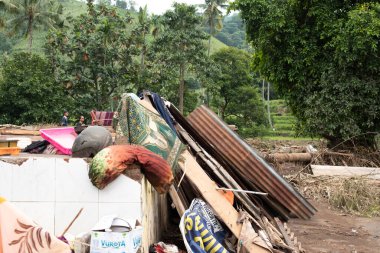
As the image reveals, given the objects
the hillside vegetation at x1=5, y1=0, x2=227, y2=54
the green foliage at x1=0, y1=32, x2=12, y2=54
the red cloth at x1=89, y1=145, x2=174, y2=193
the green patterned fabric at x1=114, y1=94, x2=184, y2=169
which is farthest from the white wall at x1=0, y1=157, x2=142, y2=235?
the green foliage at x1=0, y1=32, x2=12, y2=54

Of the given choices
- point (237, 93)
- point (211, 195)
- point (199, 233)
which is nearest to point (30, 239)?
point (199, 233)

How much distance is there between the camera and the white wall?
4.04 meters

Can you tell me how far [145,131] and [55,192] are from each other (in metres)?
1.20

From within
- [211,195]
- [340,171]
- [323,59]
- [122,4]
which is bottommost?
[340,171]

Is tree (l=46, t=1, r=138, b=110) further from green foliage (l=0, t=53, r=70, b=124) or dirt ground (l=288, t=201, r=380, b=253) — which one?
dirt ground (l=288, t=201, r=380, b=253)

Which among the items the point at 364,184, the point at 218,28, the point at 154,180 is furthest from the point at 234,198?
the point at 218,28

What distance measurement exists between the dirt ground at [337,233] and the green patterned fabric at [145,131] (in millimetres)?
2380

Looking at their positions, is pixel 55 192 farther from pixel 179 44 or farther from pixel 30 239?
pixel 179 44

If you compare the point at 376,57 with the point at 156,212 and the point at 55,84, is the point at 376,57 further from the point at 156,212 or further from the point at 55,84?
the point at 55,84

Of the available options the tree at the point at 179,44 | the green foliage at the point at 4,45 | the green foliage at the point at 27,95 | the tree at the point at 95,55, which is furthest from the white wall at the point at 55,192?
the green foliage at the point at 4,45

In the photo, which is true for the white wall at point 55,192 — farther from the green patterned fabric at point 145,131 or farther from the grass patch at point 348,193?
the grass patch at point 348,193

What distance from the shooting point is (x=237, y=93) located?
3416 centimetres

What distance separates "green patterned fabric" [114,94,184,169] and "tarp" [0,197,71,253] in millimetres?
1755

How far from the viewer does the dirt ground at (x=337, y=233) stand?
613 cm
